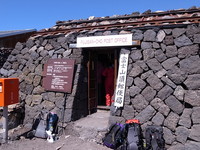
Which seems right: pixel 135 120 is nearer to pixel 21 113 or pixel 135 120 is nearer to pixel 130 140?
pixel 130 140

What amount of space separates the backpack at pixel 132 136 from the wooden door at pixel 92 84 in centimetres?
216

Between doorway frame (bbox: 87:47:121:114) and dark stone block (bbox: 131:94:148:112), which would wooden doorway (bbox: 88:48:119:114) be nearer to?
doorway frame (bbox: 87:47:121:114)

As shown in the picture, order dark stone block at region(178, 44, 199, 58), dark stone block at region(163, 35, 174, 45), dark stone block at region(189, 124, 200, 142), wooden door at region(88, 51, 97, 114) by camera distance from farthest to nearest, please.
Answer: wooden door at region(88, 51, 97, 114) → dark stone block at region(163, 35, 174, 45) → dark stone block at region(178, 44, 199, 58) → dark stone block at region(189, 124, 200, 142)

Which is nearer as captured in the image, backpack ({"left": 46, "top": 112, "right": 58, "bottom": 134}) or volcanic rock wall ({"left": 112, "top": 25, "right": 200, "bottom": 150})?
volcanic rock wall ({"left": 112, "top": 25, "right": 200, "bottom": 150})

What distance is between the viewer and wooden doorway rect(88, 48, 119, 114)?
23.5 ft

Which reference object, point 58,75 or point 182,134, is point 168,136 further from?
point 58,75

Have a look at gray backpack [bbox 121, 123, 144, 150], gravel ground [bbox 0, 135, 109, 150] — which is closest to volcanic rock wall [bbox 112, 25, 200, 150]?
gray backpack [bbox 121, 123, 144, 150]

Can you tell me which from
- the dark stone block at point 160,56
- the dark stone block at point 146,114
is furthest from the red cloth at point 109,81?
the dark stone block at point 160,56

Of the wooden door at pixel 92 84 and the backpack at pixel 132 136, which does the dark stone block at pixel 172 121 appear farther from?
the wooden door at pixel 92 84

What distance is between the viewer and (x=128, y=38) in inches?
230

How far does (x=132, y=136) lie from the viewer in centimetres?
511

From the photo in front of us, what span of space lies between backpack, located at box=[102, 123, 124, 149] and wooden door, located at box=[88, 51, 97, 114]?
1.80 m

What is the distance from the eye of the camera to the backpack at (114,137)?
208 inches

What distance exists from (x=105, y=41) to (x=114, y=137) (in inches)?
108
